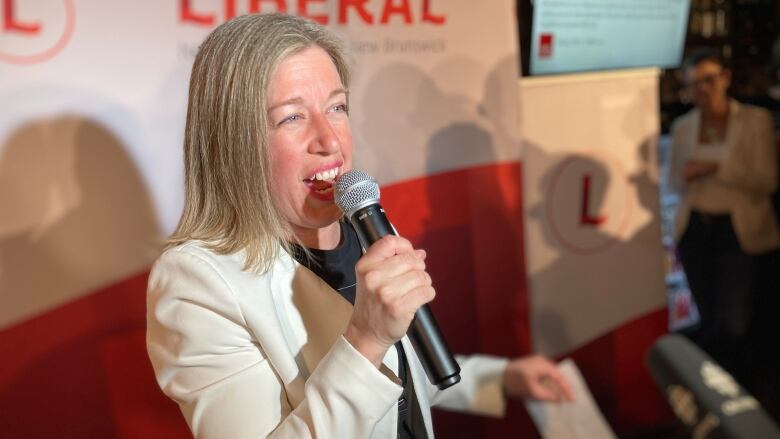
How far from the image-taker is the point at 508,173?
3.03m

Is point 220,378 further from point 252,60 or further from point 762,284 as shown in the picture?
point 762,284

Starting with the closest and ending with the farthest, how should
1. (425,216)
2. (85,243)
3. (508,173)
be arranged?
1. (85,243)
2. (425,216)
3. (508,173)

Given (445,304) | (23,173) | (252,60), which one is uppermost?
(252,60)

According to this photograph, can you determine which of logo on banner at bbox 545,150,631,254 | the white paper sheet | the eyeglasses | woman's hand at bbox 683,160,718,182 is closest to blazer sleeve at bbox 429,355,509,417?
the white paper sheet

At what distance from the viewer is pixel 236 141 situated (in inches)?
50.5

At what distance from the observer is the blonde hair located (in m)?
1.27

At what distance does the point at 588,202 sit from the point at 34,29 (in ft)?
7.89

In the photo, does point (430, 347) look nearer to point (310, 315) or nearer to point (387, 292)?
point (387, 292)

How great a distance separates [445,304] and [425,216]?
0.37 metres

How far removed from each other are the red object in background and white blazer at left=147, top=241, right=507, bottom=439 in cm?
225

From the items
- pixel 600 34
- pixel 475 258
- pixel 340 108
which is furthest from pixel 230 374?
pixel 600 34

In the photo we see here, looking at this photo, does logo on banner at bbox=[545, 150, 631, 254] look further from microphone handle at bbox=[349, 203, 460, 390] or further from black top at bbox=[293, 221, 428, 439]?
microphone handle at bbox=[349, 203, 460, 390]

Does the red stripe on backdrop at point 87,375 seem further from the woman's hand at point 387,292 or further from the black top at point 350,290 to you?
the woman's hand at point 387,292

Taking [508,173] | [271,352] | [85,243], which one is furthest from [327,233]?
[508,173]
